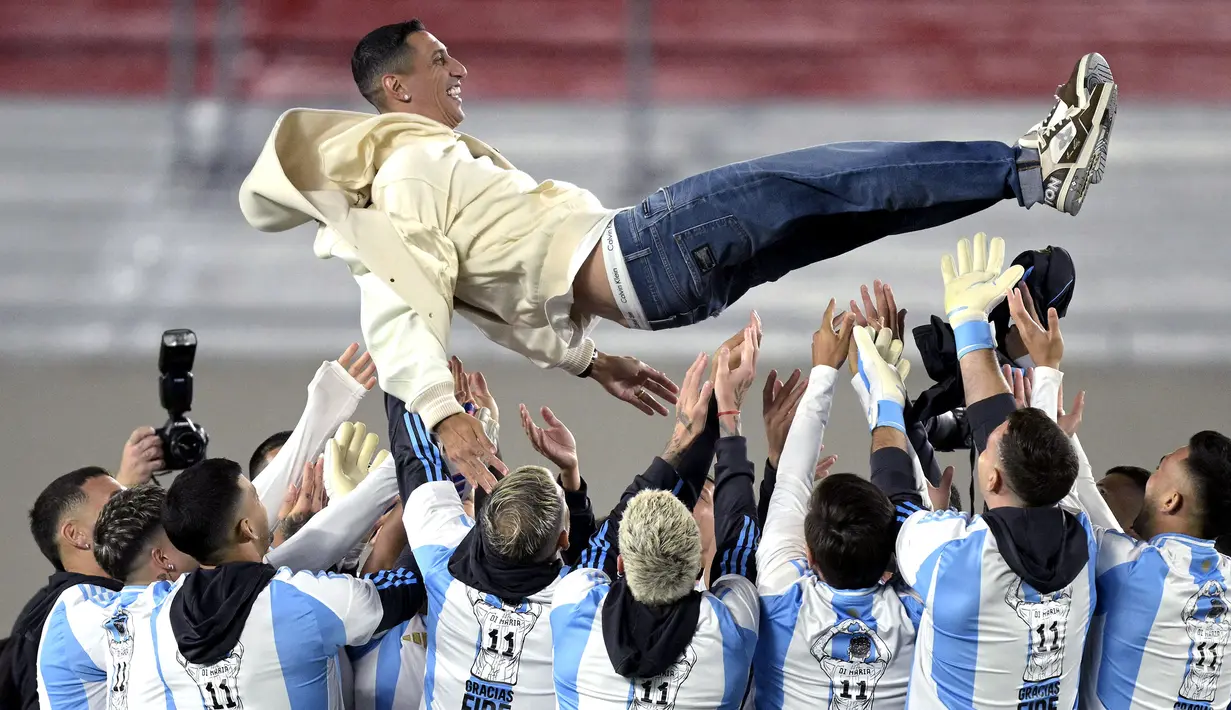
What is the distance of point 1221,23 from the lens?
5785 mm

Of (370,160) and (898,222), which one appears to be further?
(370,160)

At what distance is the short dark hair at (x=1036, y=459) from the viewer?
6.93ft

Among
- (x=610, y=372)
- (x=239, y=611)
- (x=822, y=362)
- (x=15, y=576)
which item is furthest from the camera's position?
(x=15, y=576)

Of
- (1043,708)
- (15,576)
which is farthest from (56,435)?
(1043,708)

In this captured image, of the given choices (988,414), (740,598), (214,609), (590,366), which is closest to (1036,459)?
(988,414)

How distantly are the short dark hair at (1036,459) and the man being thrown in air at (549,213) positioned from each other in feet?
1.30

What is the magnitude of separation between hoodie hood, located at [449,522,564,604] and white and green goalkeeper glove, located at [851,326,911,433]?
70cm

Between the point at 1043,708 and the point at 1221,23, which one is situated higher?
the point at 1221,23

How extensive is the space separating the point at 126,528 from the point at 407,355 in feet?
2.05

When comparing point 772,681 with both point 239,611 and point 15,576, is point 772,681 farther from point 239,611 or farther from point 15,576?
point 15,576

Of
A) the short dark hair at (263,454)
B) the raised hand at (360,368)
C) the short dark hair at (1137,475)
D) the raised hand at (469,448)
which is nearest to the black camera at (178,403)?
the short dark hair at (263,454)

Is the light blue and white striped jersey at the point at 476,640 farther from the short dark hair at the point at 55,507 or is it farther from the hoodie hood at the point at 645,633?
the short dark hair at the point at 55,507

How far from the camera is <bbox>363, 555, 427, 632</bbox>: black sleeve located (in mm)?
2361

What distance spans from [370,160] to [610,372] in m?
0.83
